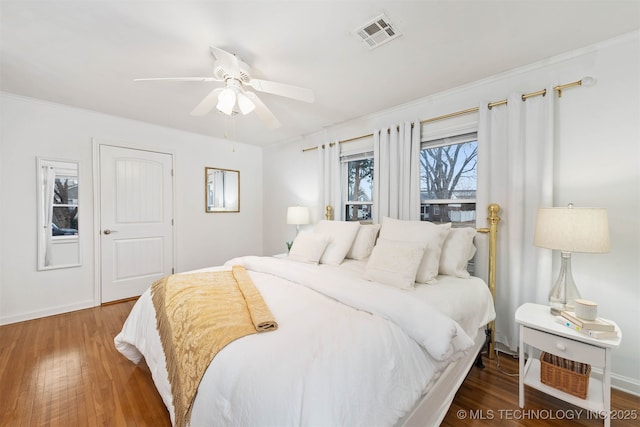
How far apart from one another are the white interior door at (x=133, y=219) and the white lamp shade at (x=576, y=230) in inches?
167

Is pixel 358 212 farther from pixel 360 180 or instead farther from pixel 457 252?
pixel 457 252

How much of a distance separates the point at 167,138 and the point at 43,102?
1.23 m

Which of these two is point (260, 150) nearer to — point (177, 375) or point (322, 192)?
point (322, 192)

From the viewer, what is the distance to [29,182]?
2.83 m

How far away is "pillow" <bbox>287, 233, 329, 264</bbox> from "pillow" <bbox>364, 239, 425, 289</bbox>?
Result: 66 centimetres

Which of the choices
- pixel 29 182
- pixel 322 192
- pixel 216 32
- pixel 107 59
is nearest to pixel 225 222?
pixel 322 192

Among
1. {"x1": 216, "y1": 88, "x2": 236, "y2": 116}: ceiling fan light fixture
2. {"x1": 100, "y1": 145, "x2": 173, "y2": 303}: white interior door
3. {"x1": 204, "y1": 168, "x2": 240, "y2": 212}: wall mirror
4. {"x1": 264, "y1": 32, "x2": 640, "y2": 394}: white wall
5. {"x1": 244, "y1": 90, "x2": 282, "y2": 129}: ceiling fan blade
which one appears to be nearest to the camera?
{"x1": 264, "y1": 32, "x2": 640, "y2": 394}: white wall

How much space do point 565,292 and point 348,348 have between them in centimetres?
165

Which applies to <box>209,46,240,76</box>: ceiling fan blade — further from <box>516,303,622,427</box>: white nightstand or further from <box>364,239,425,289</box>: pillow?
<box>516,303,622,427</box>: white nightstand

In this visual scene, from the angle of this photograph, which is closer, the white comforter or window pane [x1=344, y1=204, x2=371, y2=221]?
the white comforter

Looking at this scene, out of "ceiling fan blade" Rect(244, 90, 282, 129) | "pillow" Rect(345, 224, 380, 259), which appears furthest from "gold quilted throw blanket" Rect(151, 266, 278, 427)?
"ceiling fan blade" Rect(244, 90, 282, 129)

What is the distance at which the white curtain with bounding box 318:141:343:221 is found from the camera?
139 inches

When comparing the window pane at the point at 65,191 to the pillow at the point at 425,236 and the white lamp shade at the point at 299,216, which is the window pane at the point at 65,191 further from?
the pillow at the point at 425,236

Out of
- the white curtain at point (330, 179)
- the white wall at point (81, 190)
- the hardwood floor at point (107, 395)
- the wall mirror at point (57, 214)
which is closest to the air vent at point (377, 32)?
the white curtain at point (330, 179)
